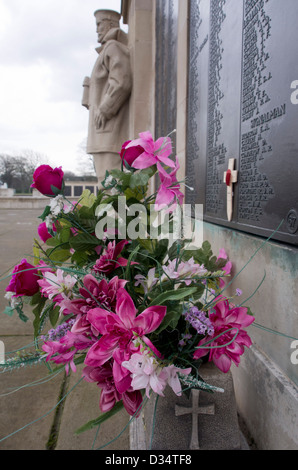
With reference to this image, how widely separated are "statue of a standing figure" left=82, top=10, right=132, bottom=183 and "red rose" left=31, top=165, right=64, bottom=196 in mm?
4928

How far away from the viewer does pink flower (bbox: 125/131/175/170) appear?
1058 millimetres

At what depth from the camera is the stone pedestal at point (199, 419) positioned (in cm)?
129

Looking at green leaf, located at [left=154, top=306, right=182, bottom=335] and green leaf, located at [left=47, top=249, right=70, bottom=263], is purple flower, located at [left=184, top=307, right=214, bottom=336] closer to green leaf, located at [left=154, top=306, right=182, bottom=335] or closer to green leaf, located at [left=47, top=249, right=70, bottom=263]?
green leaf, located at [left=154, top=306, right=182, bottom=335]

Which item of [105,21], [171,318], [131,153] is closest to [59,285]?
[171,318]

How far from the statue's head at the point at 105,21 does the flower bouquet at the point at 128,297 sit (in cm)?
636

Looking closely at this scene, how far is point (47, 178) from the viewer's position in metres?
1.19

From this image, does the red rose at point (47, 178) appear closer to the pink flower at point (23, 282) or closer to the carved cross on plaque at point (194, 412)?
the pink flower at point (23, 282)

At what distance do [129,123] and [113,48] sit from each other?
1.21 meters

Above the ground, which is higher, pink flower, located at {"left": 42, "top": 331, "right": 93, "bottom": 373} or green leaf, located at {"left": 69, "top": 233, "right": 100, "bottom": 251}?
green leaf, located at {"left": 69, "top": 233, "right": 100, "bottom": 251}

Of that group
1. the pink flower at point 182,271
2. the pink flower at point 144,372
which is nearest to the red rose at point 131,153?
the pink flower at point 182,271

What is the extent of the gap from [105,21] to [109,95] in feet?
5.80

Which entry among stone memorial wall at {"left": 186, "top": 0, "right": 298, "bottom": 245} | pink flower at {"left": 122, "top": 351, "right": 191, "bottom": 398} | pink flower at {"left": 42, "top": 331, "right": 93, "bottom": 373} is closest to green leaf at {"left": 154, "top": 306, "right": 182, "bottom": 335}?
pink flower at {"left": 122, "top": 351, "right": 191, "bottom": 398}
